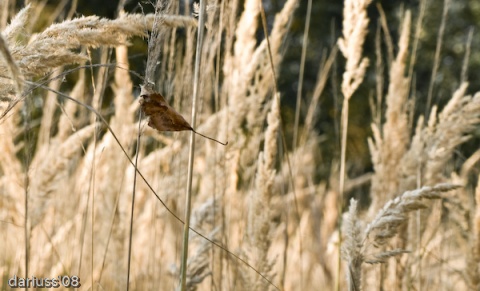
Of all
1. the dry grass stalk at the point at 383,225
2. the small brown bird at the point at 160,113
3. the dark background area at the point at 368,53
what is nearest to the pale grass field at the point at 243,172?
the dry grass stalk at the point at 383,225

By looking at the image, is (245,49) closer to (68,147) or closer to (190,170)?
(68,147)

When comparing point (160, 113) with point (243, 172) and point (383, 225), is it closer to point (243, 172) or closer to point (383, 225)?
point (383, 225)

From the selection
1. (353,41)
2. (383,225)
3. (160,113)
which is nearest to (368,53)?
(353,41)

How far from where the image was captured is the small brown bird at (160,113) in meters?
0.94

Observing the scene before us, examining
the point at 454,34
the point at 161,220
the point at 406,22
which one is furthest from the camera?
the point at 454,34

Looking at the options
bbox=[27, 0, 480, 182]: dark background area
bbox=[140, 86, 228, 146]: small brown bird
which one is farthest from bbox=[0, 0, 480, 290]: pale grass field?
bbox=[27, 0, 480, 182]: dark background area

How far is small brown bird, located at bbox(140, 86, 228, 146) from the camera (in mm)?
938

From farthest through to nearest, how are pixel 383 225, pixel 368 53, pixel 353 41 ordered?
pixel 368 53 → pixel 353 41 → pixel 383 225

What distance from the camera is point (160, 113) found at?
3.13 feet

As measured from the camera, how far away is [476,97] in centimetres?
172

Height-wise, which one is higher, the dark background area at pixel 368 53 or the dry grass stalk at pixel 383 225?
the dark background area at pixel 368 53

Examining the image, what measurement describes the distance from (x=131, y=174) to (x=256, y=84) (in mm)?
823

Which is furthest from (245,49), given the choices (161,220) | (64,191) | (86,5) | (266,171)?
(86,5)

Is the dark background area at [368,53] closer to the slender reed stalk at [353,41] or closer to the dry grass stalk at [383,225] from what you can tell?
the slender reed stalk at [353,41]
